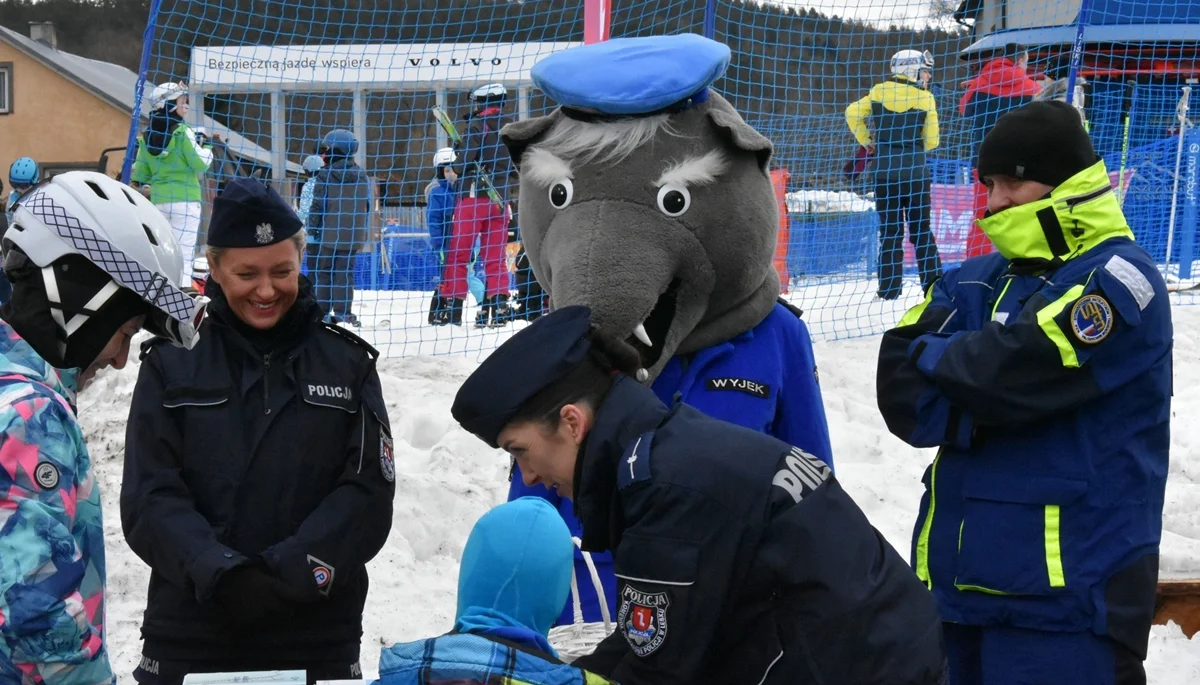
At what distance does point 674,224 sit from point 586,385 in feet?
2.79

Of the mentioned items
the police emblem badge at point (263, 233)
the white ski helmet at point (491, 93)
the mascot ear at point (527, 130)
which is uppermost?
the white ski helmet at point (491, 93)

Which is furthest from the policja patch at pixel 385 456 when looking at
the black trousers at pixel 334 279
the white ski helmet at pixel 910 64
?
the white ski helmet at pixel 910 64

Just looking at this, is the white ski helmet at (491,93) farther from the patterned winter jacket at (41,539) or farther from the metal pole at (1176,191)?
the patterned winter jacket at (41,539)

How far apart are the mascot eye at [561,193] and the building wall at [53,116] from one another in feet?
133

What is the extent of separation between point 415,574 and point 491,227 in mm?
4497

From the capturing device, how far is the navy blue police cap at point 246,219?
123 inches

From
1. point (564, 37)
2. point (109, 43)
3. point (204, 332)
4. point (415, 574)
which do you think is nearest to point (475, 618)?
point (204, 332)

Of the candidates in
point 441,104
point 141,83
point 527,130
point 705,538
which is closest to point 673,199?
point 527,130

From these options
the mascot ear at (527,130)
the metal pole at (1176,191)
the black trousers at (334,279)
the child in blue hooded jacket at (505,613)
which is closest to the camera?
the child in blue hooded jacket at (505,613)

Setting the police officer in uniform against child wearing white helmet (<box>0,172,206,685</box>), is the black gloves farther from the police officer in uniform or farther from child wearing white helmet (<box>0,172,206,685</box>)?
the police officer in uniform

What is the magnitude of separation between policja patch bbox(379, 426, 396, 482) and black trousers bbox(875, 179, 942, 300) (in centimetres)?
592

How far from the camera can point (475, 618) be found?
2115 millimetres

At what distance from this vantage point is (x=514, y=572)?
217 centimetres

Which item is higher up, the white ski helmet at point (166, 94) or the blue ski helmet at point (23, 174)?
the white ski helmet at point (166, 94)
